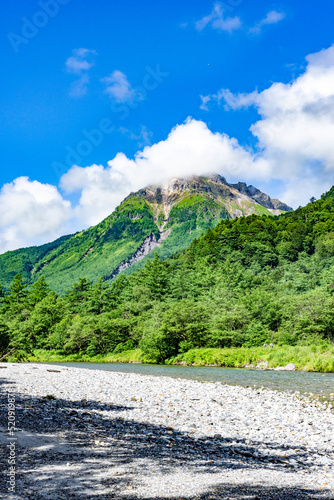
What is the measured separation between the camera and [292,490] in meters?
6.69

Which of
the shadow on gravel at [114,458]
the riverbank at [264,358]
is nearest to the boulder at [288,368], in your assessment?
the riverbank at [264,358]

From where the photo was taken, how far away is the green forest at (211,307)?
51594 mm

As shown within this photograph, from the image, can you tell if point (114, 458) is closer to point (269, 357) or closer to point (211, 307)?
point (269, 357)

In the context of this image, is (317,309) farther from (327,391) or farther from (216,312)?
(327,391)

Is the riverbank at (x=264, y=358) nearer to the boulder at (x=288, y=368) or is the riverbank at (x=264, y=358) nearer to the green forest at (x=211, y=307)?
the green forest at (x=211, y=307)

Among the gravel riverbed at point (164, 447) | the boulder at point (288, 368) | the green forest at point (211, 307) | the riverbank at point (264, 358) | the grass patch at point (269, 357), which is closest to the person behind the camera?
the gravel riverbed at point (164, 447)

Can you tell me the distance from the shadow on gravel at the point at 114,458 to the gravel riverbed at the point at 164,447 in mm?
21

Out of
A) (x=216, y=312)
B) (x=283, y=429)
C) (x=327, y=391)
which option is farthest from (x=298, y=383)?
(x=216, y=312)

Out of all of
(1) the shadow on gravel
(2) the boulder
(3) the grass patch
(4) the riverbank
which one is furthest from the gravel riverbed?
(2) the boulder

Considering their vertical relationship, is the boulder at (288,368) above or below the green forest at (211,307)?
below

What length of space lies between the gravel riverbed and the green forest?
2411cm

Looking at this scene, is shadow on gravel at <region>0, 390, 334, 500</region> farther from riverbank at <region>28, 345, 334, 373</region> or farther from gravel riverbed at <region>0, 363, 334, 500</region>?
riverbank at <region>28, 345, 334, 373</region>

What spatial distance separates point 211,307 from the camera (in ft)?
209

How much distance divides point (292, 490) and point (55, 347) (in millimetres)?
79434
